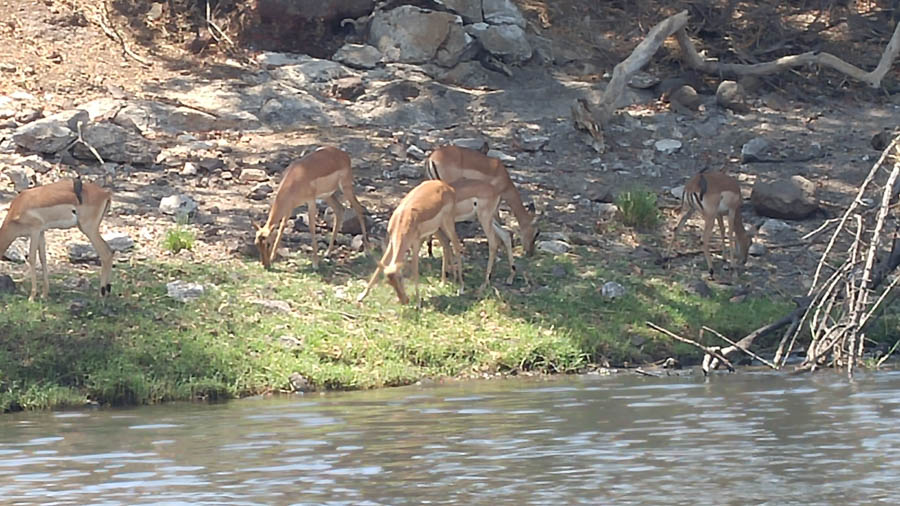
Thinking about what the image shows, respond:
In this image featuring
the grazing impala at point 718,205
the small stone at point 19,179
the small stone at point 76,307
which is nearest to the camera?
the small stone at point 76,307

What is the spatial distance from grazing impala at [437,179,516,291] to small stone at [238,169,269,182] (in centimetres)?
270

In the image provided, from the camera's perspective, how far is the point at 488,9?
21016 mm

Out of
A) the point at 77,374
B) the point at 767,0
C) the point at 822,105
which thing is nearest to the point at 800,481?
the point at 77,374

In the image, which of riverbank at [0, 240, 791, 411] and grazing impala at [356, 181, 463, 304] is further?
grazing impala at [356, 181, 463, 304]

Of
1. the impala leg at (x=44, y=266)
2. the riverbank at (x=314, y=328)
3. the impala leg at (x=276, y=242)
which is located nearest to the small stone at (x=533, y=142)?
the riverbank at (x=314, y=328)

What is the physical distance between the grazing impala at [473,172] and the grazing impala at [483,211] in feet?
2.27

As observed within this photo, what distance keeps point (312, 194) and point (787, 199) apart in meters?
4.85

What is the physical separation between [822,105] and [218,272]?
9338 mm

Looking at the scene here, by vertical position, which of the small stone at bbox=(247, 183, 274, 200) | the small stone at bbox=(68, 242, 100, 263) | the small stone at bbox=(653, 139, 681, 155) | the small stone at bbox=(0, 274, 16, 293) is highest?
the small stone at bbox=(653, 139, 681, 155)

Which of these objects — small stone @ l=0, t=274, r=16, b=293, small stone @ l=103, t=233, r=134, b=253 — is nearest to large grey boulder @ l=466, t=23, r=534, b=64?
small stone @ l=103, t=233, r=134, b=253

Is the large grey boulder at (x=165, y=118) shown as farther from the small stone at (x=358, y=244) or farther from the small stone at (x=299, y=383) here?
the small stone at (x=299, y=383)

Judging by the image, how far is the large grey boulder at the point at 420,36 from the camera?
20.1 meters

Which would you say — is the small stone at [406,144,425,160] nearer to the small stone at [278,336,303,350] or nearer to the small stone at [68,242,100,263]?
the small stone at [68,242,100,263]

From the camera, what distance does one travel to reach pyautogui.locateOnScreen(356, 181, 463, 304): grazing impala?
43.6 ft
